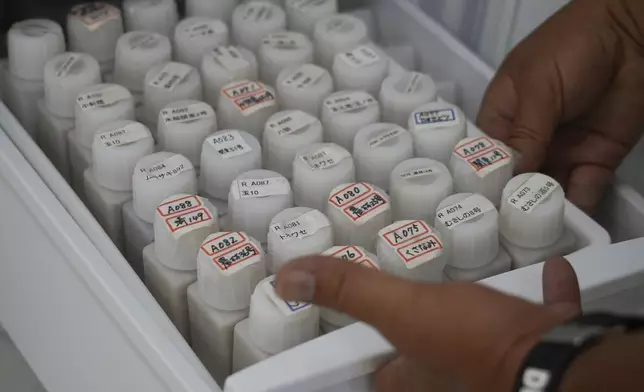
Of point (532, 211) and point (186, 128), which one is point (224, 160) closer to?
point (186, 128)

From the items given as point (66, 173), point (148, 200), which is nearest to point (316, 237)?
A: point (148, 200)

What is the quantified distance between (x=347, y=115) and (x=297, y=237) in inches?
5.1

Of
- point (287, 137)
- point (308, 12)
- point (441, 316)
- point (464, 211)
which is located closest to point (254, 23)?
point (308, 12)

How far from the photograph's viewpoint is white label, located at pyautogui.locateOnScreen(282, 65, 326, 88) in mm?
631

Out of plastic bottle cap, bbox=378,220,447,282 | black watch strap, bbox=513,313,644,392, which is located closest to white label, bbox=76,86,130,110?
plastic bottle cap, bbox=378,220,447,282

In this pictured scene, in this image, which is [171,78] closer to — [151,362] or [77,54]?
[77,54]

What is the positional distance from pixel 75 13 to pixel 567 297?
0.42 m

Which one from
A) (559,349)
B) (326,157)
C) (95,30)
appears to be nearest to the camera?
(559,349)

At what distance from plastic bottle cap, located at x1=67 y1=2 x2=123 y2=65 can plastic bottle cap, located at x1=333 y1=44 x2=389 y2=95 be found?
0.17m

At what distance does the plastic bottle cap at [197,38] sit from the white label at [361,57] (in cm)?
9

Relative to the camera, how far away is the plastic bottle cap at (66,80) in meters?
0.61

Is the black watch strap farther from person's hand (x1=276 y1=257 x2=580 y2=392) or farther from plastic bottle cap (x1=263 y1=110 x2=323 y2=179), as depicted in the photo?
plastic bottle cap (x1=263 y1=110 x2=323 y2=179)

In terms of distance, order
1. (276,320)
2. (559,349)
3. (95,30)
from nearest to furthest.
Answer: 1. (559,349)
2. (276,320)
3. (95,30)

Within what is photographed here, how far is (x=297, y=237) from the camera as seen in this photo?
1.66ft
